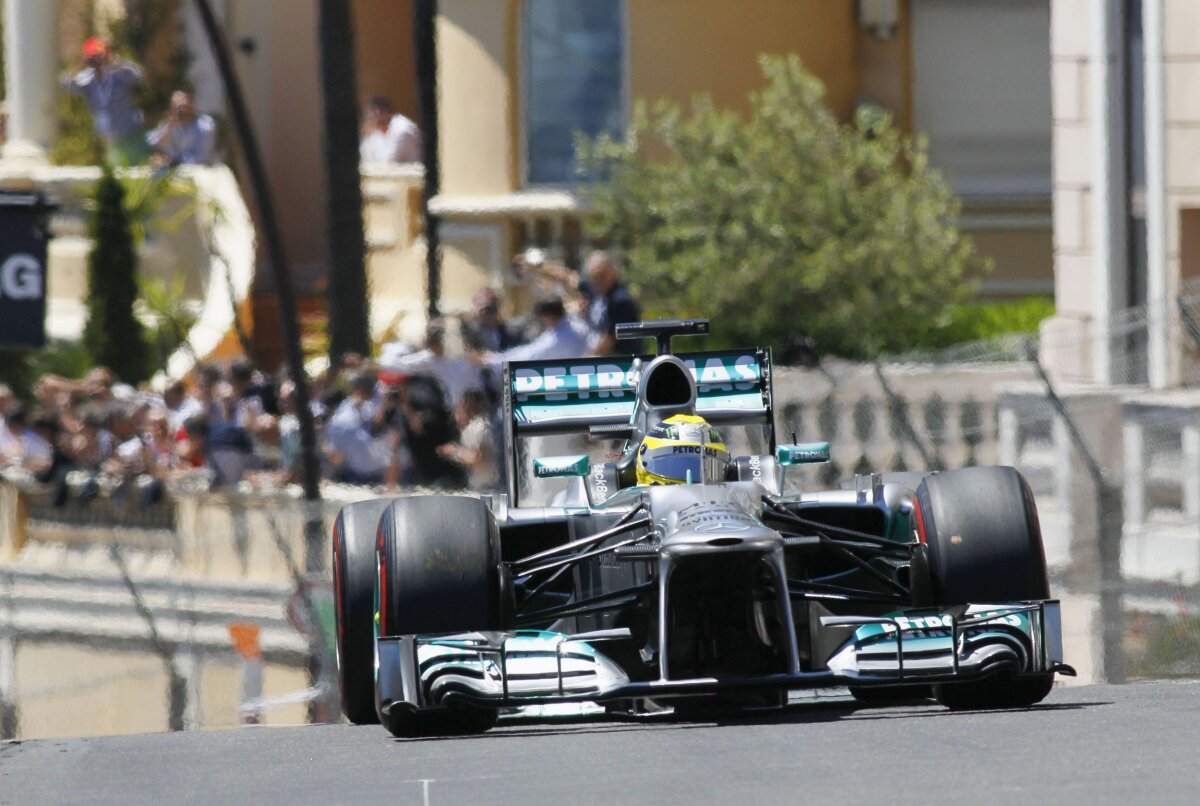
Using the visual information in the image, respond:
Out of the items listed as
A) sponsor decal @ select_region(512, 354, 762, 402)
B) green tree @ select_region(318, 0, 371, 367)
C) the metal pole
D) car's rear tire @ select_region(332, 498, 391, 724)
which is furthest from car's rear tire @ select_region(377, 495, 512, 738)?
the metal pole

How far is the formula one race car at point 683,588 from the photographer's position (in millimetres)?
8938

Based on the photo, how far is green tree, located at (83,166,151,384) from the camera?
2456 cm

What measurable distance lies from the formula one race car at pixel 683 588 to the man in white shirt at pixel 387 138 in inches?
584

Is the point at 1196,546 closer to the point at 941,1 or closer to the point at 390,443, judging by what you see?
the point at 390,443

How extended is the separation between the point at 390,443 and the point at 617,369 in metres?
6.22

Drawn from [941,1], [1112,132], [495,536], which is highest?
[941,1]

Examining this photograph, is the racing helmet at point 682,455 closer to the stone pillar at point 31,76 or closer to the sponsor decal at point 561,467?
the sponsor decal at point 561,467

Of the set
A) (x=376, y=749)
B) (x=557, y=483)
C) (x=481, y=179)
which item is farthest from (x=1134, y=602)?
(x=481, y=179)

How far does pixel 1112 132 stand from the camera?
16.9 m

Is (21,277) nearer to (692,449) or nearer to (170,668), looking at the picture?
(170,668)

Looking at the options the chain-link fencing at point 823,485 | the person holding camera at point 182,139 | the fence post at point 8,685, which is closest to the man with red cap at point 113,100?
the person holding camera at point 182,139

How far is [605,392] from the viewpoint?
36.8ft

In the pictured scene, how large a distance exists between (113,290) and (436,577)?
16.1m

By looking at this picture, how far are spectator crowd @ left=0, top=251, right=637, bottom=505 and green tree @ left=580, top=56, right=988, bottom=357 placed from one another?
1.31 meters
